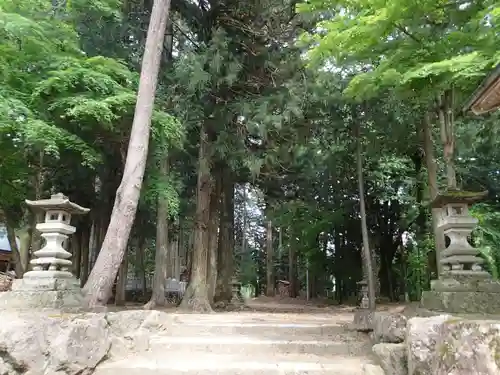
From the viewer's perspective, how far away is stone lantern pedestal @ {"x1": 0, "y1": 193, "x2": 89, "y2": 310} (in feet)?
17.2

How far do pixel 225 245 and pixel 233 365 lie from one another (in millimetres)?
8335

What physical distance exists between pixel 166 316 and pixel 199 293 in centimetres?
334

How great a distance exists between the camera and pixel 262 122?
28.9ft

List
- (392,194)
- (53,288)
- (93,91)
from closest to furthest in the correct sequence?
(53,288) → (93,91) → (392,194)

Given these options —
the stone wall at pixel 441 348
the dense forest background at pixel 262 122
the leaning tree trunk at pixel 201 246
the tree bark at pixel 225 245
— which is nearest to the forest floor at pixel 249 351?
the stone wall at pixel 441 348

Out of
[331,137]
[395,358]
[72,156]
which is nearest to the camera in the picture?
[395,358]

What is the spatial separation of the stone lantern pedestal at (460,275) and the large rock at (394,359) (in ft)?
3.21

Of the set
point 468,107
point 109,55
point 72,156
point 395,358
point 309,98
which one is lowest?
point 395,358

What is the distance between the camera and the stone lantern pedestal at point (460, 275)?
14.5ft

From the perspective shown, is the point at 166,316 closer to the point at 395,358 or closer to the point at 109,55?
the point at 395,358

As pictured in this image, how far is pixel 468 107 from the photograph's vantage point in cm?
384

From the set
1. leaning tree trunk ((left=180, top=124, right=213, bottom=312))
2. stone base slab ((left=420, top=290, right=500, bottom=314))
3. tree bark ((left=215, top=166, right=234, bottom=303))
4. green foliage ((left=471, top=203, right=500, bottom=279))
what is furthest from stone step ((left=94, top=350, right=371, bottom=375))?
green foliage ((left=471, top=203, right=500, bottom=279))

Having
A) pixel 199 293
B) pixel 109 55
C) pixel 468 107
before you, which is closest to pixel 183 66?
pixel 109 55

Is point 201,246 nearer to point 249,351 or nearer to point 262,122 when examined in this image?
point 262,122
